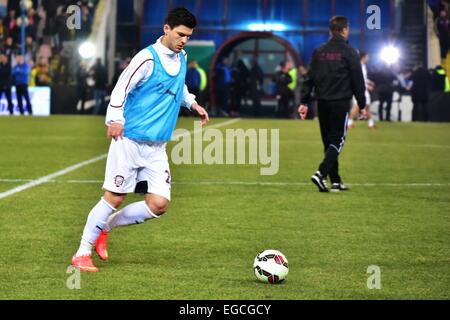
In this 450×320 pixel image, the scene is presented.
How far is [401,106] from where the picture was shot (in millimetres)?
40562

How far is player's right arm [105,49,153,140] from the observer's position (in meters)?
7.99

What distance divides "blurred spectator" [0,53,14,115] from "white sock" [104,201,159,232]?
29.8 m

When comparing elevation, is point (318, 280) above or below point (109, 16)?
below

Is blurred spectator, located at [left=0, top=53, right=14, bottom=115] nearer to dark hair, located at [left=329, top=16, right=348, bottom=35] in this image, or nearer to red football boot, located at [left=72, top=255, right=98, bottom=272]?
dark hair, located at [left=329, top=16, right=348, bottom=35]

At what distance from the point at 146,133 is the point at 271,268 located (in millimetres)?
1354

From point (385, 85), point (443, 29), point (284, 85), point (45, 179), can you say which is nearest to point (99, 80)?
point (284, 85)

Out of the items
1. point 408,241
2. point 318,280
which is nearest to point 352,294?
point 318,280

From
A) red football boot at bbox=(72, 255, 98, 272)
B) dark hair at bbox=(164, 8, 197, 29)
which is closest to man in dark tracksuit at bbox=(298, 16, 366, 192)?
dark hair at bbox=(164, 8, 197, 29)

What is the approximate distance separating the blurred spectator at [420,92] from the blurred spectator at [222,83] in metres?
6.52

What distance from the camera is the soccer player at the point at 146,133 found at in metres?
8.34

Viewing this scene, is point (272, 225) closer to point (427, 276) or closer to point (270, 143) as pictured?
point (427, 276)
